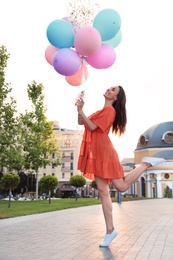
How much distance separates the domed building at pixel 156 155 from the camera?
52438 millimetres

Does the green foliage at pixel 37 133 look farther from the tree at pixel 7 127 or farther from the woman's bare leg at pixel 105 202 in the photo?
the woman's bare leg at pixel 105 202

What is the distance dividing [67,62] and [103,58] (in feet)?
2.39

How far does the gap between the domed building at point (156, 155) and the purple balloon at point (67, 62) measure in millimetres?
47571

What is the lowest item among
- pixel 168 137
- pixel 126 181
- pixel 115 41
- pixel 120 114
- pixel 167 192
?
pixel 167 192

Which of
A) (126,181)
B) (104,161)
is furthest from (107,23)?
(126,181)

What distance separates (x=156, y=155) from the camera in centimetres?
5403

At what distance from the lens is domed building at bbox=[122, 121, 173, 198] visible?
172 ft

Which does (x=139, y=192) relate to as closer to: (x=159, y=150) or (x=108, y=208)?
(x=159, y=150)

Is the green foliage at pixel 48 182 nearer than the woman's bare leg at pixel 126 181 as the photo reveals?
No

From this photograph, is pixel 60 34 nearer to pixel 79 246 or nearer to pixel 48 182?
pixel 79 246

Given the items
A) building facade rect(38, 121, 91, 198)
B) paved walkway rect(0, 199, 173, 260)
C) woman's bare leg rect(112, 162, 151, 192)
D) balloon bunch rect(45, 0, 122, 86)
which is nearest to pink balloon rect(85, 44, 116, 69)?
balloon bunch rect(45, 0, 122, 86)

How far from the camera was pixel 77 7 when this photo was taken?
19.7ft

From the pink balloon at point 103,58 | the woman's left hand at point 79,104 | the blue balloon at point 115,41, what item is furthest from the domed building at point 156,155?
the woman's left hand at point 79,104

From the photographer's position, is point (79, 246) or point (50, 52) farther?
point (50, 52)
